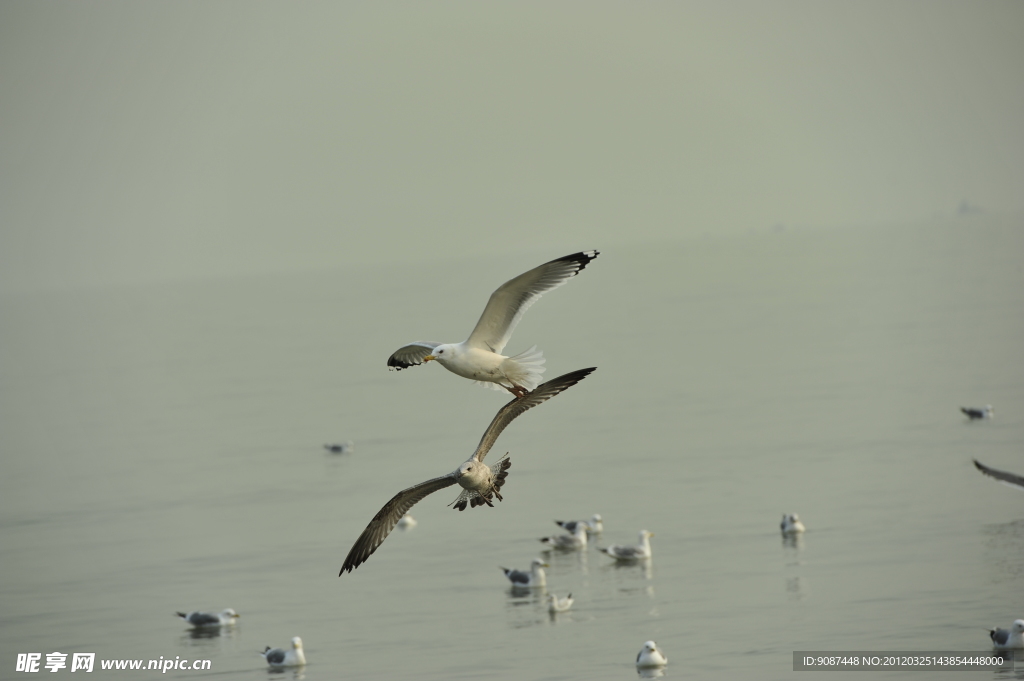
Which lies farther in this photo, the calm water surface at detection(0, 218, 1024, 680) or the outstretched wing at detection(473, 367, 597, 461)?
the calm water surface at detection(0, 218, 1024, 680)

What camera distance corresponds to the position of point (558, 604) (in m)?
24.8

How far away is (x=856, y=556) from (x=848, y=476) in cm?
760

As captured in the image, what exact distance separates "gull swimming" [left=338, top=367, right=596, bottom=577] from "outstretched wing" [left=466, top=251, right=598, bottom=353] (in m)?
1.63

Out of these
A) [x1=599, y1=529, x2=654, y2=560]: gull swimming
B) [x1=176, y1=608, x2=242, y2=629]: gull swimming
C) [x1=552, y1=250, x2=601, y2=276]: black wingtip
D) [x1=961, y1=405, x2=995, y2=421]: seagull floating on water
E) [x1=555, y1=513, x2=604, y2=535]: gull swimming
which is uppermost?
[x1=961, y1=405, x2=995, y2=421]: seagull floating on water

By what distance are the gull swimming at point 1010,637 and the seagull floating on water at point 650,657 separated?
5.11 metres

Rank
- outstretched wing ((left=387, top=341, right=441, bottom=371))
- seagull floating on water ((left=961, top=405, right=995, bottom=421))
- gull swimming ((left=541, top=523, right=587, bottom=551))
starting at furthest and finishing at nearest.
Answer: seagull floating on water ((left=961, top=405, right=995, bottom=421)) < gull swimming ((left=541, top=523, right=587, bottom=551)) < outstretched wing ((left=387, top=341, right=441, bottom=371))

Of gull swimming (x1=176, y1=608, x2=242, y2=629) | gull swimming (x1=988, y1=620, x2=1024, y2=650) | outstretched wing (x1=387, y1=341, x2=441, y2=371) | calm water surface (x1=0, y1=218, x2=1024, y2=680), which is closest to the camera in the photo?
outstretched wing (x1=387, y1=341, x2=441, y2=371)

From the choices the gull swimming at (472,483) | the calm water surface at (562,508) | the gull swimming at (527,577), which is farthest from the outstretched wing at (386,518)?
the gull swimming at (527,577)

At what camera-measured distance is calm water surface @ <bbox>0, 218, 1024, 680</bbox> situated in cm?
2338

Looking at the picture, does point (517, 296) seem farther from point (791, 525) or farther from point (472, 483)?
point (791, 525)

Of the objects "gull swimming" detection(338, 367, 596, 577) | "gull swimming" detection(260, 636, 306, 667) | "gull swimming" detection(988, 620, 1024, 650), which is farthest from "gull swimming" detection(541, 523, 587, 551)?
"gull swimming" detection(338, 367, 596, 577)

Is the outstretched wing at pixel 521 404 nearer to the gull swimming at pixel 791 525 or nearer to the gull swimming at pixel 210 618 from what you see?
the gull swimming at pixel 210 618

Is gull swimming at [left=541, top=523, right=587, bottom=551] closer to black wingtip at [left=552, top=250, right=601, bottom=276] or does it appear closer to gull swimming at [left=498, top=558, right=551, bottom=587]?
gull swimming at [left=498, top=558, right=551, bottom=587]

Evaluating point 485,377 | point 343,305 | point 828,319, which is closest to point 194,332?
point 343,305
